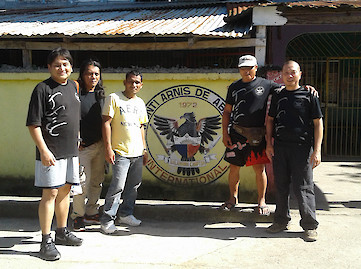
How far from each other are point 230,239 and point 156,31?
9.32 ft

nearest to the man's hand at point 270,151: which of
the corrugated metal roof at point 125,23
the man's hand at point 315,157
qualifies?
the man's hand at point 315,157

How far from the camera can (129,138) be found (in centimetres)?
443

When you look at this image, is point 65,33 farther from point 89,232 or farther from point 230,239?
point 230,239

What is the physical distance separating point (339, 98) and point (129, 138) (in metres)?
6.52

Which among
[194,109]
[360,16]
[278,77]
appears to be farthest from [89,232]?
[360,16]

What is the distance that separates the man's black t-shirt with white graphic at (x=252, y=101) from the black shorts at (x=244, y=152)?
0.19 metres

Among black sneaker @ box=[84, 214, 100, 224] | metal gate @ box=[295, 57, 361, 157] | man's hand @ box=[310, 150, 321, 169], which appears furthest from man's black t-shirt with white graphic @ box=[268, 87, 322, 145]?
metal gate @ box=[295, 57, 361, 157]

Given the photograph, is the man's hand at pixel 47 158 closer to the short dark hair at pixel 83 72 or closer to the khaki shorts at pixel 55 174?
the khaki shorts at pixel 55 174

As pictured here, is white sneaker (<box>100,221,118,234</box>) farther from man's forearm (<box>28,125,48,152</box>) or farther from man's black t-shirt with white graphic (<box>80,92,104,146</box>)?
man's forearm (<box>28,125,48,152</box>)

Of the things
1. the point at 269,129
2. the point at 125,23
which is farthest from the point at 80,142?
the point at 125,23

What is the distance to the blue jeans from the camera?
14.5 ft

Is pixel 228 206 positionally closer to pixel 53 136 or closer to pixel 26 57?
pixel 53 136

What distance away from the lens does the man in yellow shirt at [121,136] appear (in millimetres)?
4348

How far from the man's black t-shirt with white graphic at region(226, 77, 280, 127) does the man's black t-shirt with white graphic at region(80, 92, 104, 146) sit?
1.51 meters
